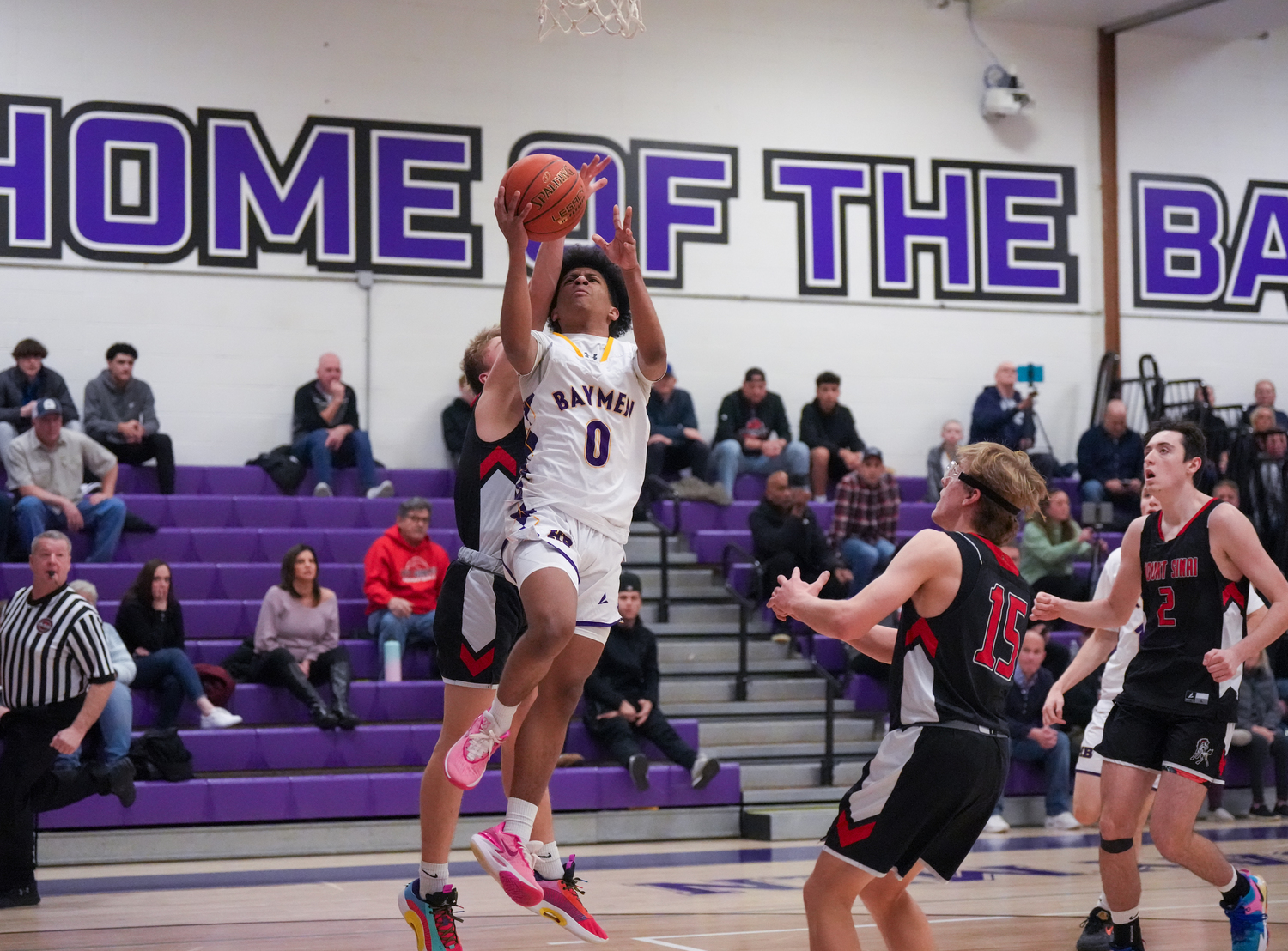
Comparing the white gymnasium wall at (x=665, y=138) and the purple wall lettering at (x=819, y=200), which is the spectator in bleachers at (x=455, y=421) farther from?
the purple wall lettering at (x=819, y=200)

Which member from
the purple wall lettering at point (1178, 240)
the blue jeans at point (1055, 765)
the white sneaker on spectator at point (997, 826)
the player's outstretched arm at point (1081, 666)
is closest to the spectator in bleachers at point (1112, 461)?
the purple wall lettering at point (1178, 240)

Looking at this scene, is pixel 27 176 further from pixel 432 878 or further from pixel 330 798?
pixel 432 878

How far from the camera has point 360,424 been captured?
1312 cm

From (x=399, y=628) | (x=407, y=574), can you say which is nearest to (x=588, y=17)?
(x=407, y=574)

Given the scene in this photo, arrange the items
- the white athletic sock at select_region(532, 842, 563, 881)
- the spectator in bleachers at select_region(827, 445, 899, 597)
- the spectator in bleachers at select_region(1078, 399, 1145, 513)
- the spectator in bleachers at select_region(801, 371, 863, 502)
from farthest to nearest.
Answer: the spectator in bleachers at select_region(1078, 399, 1145, 513), the spectator in bleachers at select_region(801, 371, 863, 502), the spectator in bleachers at select_region(827, 445, 899, 597), the white athletic sock at select_region(532, 842, 563, 881)

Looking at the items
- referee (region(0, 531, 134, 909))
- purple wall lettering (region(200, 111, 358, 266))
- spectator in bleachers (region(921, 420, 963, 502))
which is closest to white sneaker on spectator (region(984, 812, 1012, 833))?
spectator in bleachers (region(921, 420, 963, 502))

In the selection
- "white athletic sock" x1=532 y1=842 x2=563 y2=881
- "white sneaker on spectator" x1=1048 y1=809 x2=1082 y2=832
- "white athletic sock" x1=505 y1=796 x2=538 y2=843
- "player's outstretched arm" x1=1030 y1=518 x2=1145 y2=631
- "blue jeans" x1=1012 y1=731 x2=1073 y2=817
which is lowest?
"white sneaker on spectator" x1=1048 y1=809 x2=1082 y2=832

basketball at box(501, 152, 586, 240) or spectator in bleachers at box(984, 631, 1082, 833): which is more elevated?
basketball at box(501, 152, 586, 240)

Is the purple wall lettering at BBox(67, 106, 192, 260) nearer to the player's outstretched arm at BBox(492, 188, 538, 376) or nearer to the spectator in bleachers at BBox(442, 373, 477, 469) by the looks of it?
the spectator in bleachers at BBox(442, 373, 477, 469)

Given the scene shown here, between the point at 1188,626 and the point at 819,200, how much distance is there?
393 inches

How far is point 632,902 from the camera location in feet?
22.4

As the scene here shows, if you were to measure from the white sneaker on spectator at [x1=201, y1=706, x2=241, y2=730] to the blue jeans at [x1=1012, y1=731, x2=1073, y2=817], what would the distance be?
5.30 metres

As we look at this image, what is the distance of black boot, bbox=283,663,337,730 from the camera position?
9.41 meters

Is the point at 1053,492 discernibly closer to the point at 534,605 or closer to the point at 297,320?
the point at 297,320
